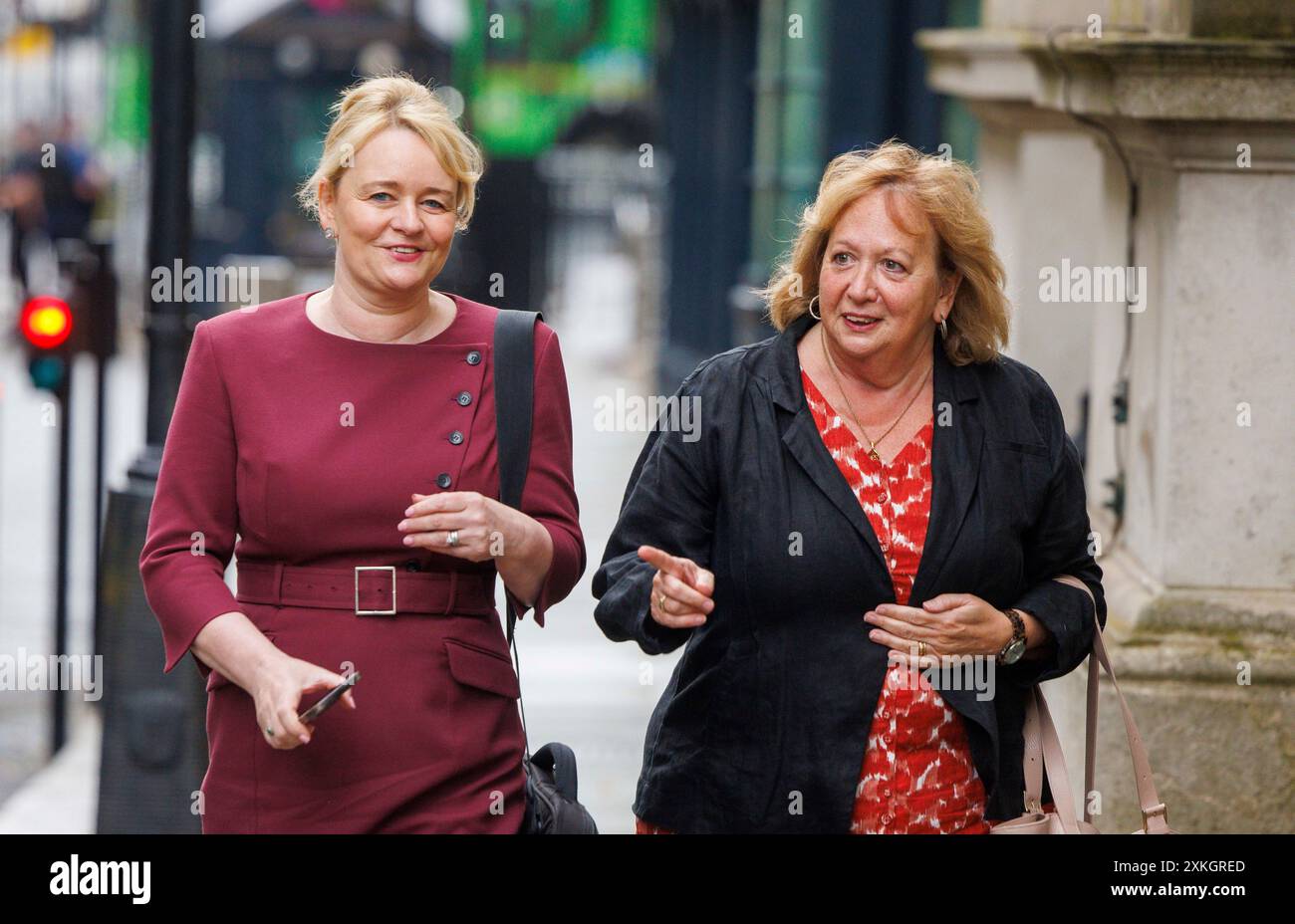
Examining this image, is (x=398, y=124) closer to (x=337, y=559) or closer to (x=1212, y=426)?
(x=337, y=559)

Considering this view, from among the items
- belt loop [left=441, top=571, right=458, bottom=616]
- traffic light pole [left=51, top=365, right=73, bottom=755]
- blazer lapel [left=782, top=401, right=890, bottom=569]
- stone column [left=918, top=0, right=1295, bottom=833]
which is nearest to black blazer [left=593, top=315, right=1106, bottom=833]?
blazer lapel [left=782, top=401, right=890, bottom=569]

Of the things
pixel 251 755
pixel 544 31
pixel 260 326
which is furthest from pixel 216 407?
pixel 544 31

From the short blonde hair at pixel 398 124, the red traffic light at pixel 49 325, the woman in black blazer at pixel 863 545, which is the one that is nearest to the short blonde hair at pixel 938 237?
the woman in black blazer at pixel 863 545

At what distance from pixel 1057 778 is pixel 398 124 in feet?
5.18

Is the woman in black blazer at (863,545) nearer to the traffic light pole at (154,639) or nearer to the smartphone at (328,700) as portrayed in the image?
the smartphone at (328,700)

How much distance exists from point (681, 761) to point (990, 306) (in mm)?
972

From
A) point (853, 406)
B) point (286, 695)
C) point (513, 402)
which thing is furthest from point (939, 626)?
point (286, 695)

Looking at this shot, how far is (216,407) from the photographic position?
362 centimetres

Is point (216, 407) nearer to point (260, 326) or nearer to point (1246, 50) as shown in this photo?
point (260, 326)

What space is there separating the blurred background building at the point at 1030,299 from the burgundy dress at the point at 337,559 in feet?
3.64

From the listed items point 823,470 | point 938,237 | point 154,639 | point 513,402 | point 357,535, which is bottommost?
point 154,639

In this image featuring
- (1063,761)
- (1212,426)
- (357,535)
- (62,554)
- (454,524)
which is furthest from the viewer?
(62,554)

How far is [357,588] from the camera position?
360cm

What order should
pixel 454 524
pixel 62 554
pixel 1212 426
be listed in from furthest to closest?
pixel 62 554, pixel 1212 426, pixel 454 524
